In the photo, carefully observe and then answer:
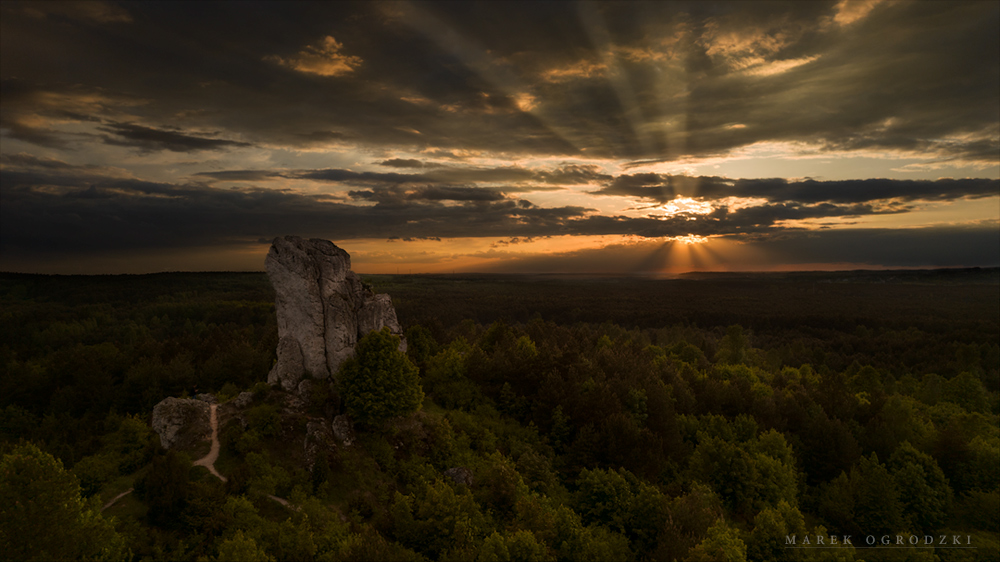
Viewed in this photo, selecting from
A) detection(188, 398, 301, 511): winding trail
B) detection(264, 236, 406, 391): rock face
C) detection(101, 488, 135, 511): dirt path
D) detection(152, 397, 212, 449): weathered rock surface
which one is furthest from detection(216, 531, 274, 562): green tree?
detection(264, 236, 406, 391): rock face

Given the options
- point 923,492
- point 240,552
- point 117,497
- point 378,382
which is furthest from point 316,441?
point 923,492

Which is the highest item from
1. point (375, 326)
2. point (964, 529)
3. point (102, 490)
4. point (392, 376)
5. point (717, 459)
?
point (375, 326)

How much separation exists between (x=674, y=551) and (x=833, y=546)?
42.4ft

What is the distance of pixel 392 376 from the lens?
45281mm

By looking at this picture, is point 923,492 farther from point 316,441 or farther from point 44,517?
point 44,517

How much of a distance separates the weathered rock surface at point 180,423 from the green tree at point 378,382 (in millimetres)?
11718

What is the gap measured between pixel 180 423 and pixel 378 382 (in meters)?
16.4

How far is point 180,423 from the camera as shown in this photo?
39.6m

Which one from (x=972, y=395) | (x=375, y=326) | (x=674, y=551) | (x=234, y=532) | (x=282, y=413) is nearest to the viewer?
(x=234, y=532)

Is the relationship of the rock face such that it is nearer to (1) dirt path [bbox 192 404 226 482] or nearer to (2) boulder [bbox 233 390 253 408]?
(2) boulder [bbox 233 390 253 408]

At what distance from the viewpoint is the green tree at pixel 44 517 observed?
83.1 ft

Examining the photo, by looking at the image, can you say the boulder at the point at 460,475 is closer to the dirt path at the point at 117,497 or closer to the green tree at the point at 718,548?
the green tree at the point at 718,548

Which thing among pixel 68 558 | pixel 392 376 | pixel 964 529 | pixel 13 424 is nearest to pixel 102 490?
pixel 68 558

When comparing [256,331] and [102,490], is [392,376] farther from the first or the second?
[256,331]
